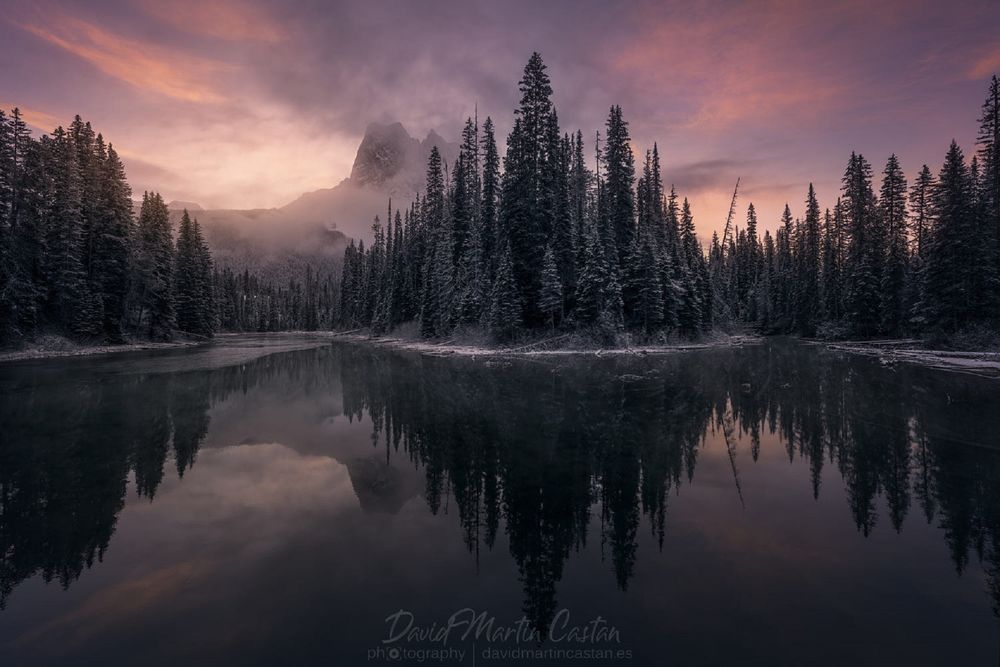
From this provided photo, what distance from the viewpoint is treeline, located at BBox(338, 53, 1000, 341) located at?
40.6 metres

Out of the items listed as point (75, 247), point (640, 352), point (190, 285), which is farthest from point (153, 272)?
point (640, 352)

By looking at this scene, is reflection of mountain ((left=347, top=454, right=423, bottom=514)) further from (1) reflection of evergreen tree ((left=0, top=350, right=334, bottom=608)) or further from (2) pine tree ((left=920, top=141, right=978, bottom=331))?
(2) pine tree ((left=920, top=141, right=978, bottom=331))

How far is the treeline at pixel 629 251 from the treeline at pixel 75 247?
34.3m

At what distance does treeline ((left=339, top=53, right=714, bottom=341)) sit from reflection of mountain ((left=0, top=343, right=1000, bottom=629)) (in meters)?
20.1

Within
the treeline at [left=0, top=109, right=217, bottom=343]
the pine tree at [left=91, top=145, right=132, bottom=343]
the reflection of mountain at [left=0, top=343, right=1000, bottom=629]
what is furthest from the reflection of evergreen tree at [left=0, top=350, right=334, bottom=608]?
the pine tree at [left=91, top=145, right=132, bottom=343]

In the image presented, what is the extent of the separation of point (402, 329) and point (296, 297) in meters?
112

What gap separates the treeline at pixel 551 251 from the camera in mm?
45000

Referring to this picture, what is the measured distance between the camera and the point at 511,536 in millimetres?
7520

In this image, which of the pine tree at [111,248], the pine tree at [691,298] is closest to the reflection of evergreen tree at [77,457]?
the pine tree at [111,248]

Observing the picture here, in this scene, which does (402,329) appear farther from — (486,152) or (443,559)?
(443,559)

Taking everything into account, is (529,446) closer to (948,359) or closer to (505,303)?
(505,303)

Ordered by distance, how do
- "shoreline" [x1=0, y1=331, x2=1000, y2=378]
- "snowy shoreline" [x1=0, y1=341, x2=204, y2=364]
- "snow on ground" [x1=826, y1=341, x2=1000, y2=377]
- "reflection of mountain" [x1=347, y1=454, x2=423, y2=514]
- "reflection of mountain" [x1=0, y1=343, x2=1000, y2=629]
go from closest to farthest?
"reflection of mountain" [x1=0, y1=343, x2=1000, y2=629], "reflection of mountain" [x1=347, y1=454, x2=423, y2=514], "snow on ground" [x1=826, y1=341, x2=1000, y2=377], "shoreline" [x1=0, y1=331, x2=1000, y2=378], "snowy shoreline" [x1=0, y1=341, x2=204, y2=364]

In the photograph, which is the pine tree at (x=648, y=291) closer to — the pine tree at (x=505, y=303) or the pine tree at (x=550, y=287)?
the pine tree at (x=550, y=287)

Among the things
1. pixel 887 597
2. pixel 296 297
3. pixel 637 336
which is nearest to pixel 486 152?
pixel 637 336
